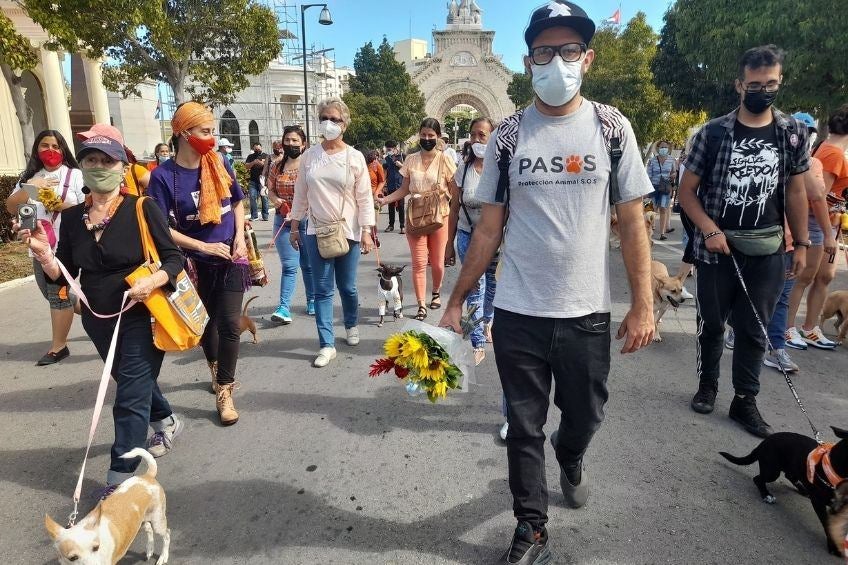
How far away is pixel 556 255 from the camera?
223 cm

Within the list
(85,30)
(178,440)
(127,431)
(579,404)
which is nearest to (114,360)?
(127,431)

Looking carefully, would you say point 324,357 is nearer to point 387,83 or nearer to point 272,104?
point 272,104

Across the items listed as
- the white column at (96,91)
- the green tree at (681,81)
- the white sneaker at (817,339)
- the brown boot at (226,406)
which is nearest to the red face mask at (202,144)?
the brown boot at (226,406)

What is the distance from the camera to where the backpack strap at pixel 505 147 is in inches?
90.0

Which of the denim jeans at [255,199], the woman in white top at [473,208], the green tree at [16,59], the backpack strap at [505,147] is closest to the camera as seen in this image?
the backpack strap at [505,147]

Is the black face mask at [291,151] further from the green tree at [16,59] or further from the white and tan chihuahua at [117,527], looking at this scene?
the green tree at [16,59]

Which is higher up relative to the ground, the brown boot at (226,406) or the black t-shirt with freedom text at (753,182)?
the black t-shirt with freedom text at (753,182)

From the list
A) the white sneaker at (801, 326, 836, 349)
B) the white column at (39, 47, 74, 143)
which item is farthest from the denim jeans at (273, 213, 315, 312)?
the white column at (39, 47, 74, 143)

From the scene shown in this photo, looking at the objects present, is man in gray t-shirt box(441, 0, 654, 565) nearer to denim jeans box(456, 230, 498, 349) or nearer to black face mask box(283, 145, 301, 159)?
denim jeans box(456, 230, 498, 349)

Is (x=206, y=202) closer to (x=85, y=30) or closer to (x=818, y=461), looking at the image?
(x=818, y=461)

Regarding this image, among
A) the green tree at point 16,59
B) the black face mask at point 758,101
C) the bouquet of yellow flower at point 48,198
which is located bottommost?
the bouquet of yellow flower at point 48,198

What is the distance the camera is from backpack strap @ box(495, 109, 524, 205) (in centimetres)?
229

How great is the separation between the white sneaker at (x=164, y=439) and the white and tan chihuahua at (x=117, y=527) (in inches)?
31.0

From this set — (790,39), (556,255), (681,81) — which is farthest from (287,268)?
(681,81)
